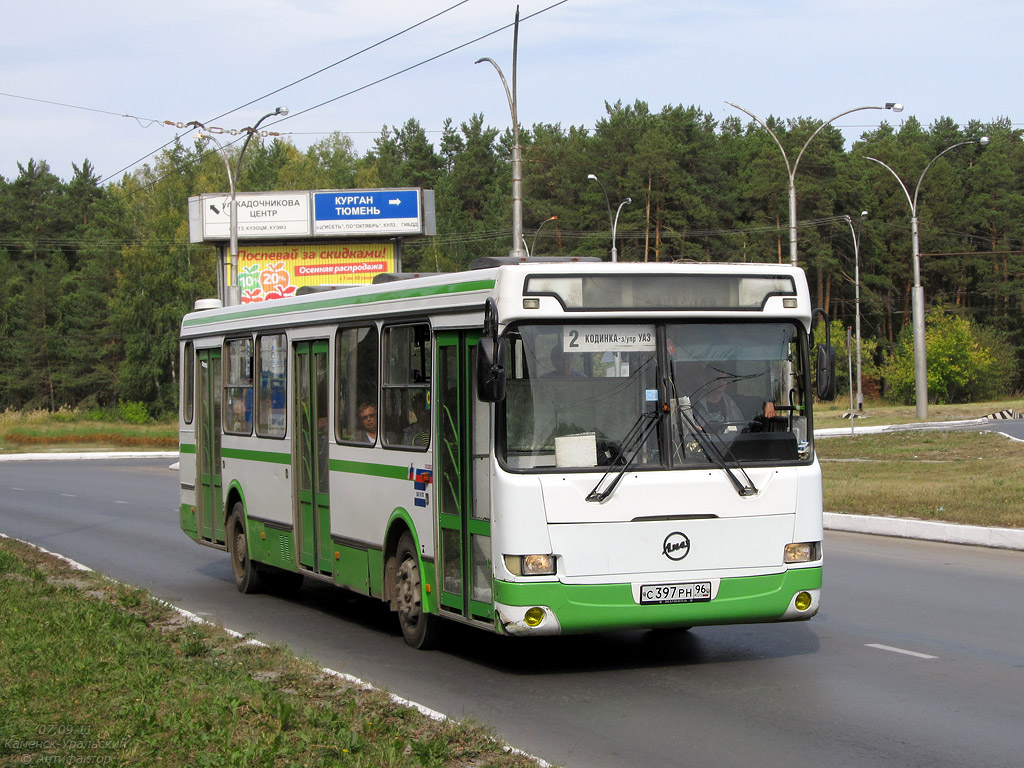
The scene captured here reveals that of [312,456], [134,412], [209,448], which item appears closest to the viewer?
[312,456]

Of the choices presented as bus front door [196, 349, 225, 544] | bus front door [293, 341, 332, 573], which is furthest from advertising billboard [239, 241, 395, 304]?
bus front door [293, 341, 332, 573]

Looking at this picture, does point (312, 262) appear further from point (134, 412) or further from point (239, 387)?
point (134, 412)

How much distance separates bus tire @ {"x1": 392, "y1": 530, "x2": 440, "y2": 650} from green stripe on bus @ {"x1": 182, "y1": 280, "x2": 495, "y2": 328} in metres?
1.81

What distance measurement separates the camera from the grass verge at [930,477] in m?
18.4

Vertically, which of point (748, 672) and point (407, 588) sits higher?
point (407, 588)

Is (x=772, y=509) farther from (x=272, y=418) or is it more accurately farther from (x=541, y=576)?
(x=272, y=418)

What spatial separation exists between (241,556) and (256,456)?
126 centimetres

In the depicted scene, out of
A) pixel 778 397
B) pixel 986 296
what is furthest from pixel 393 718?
pixel 986 296

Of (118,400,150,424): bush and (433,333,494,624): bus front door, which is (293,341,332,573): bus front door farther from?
(118,400,150,424): bush

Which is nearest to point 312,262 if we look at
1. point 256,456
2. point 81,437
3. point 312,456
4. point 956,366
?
point 81,437

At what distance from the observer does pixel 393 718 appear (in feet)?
22.9

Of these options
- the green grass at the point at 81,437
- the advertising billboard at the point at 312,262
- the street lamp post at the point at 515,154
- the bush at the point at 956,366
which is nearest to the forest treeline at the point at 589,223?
the bush at the point at 956,366

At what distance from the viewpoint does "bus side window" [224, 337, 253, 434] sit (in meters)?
13.5

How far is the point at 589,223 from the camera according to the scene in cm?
8544
